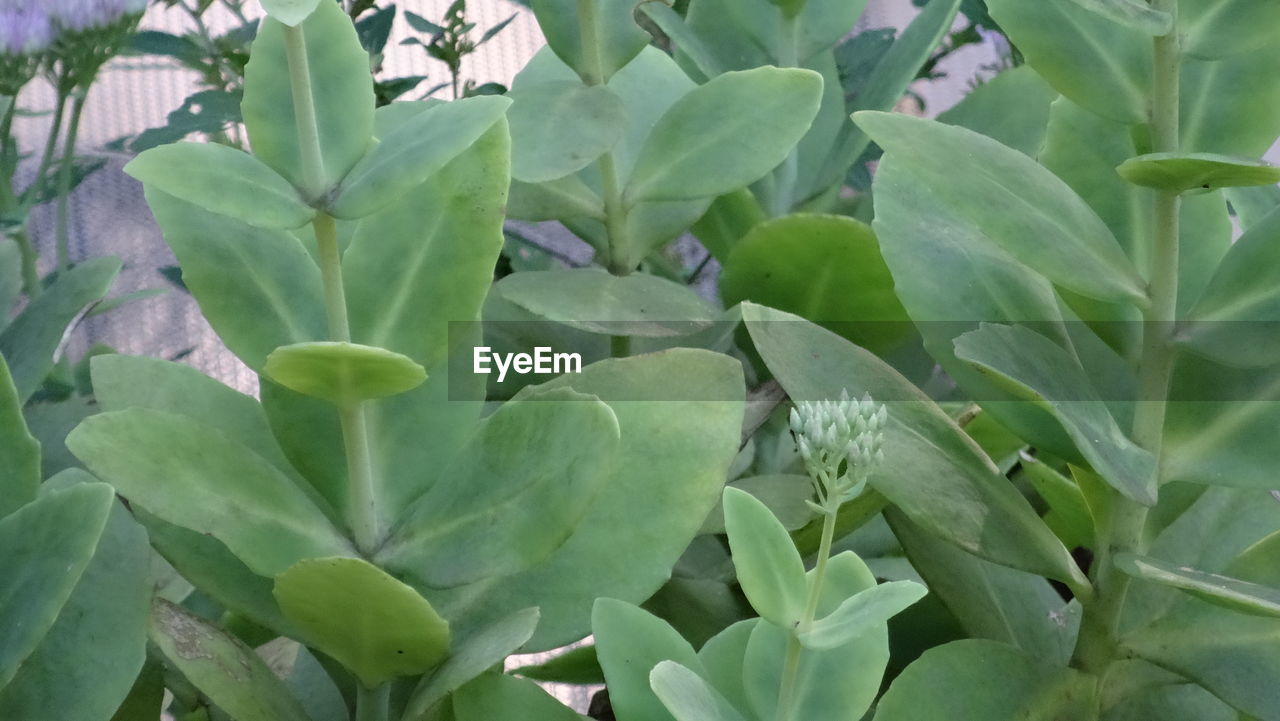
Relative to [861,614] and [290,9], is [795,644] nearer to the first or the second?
[861,614]

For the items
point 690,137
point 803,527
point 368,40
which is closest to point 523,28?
point 368,40

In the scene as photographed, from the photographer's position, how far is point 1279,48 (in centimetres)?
35

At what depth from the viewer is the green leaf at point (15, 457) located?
31 centimetres

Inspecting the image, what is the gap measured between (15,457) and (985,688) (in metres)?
0.26

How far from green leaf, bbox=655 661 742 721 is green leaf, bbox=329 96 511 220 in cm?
12

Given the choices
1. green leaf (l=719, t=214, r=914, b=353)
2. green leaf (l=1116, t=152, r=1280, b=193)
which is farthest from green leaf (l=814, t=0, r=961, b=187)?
green leaf (l=1116, t=152, r=1280, b=193)

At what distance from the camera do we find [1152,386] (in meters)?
0.34

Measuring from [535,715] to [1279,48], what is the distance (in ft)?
0.93

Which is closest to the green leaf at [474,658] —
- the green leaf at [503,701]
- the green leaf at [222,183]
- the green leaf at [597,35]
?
the green leaf at [503,701]

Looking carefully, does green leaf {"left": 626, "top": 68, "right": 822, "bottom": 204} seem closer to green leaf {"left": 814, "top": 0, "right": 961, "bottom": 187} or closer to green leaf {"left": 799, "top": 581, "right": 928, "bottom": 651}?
green leaf {"left": 814, "top": 0, "right": 961, "bottom": 187}

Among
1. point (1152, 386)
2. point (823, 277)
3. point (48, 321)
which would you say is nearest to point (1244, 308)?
point (1152, 386)

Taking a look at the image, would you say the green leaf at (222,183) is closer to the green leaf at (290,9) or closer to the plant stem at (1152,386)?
the green leaf at (290,9)

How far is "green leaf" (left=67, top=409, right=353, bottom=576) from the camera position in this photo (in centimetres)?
28

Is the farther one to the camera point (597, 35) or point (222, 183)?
point (597, 35)
